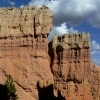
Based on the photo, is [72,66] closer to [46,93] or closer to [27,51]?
[46,93]

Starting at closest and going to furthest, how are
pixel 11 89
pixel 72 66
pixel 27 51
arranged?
pixel 11 89
pixel 27 51
pixel 72 66

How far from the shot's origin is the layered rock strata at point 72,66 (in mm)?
40000

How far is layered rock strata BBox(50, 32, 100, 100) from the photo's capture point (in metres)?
40.0

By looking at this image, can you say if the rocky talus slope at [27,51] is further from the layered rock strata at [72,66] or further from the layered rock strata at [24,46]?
the layered rock strata at [72,66]

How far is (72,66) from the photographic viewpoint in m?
40.5

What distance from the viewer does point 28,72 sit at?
118 ft

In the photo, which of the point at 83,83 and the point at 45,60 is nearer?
the point at 45,60

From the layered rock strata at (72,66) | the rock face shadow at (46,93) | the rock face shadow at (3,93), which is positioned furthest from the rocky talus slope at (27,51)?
the rock face shadow at (3,93)

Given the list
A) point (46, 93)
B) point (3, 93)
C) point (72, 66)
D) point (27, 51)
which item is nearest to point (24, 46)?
point (27, 51)

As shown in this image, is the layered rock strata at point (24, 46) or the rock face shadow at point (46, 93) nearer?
the layered rock strata at point (24, 46)

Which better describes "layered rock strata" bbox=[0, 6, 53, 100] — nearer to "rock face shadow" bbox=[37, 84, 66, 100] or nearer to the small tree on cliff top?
"rock face shadow" bbox=[37, 84, 66, 100]

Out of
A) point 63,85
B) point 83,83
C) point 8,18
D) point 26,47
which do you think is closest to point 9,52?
point 26,47

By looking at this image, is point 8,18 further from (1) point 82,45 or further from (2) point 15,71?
(1) point 82,45

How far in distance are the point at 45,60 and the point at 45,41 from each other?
269cm
